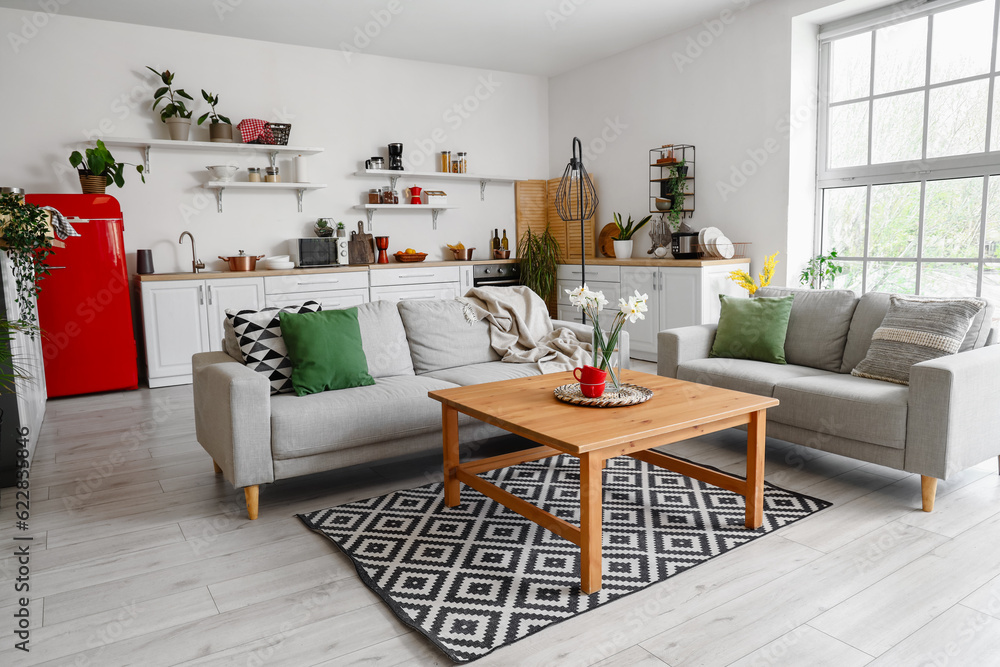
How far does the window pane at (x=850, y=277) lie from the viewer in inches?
202

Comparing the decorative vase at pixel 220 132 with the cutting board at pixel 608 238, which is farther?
the cutting board at pixel 608 238

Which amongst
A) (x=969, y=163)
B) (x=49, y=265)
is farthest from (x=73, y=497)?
(x=969, y=163)

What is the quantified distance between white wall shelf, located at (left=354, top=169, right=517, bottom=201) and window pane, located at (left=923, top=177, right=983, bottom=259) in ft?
12.9

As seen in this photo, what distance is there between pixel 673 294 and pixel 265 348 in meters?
3.50

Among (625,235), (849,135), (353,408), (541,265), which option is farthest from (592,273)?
(353,408)

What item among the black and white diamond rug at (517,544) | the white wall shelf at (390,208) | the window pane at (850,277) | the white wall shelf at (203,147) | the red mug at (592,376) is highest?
the white wall shelf at (203,147)

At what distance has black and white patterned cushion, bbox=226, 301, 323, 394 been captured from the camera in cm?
312

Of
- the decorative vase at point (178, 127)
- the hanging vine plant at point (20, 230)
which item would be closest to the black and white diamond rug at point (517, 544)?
the hanging vine plant at point (20, 230)

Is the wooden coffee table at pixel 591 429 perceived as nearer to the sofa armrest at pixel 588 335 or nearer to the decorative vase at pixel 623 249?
the sofa armrest at pixel 588 335

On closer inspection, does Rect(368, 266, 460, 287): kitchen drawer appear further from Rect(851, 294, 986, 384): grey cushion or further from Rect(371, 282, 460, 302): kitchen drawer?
Rect(851, 294, 986, 384): grey cushion

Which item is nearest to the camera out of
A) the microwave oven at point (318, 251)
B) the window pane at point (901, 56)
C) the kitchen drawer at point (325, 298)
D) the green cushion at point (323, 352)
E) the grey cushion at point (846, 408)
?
the grey cushion at point (846, 408)

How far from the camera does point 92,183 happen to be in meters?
5.05

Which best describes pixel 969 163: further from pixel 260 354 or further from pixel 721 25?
pixel 260 354

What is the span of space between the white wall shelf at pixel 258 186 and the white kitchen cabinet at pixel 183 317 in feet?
2.93
